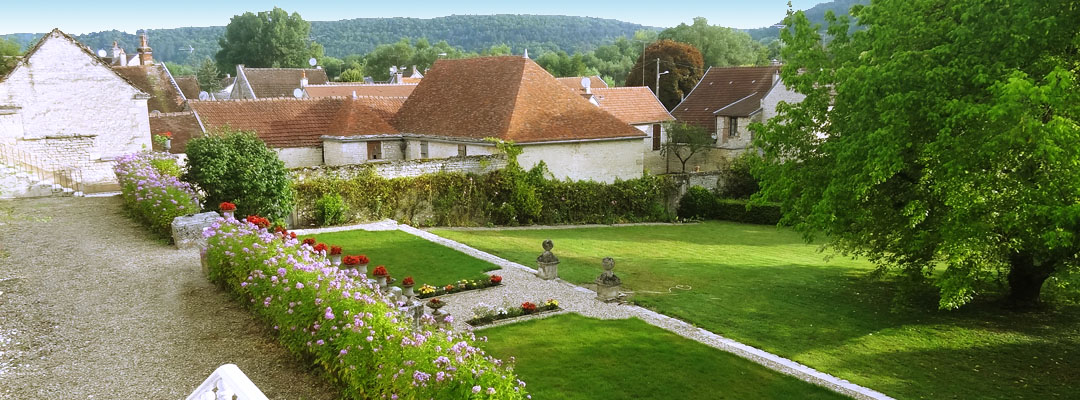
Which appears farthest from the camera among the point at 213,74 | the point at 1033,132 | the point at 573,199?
the point at 213,74

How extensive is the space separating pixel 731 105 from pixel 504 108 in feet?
64.1

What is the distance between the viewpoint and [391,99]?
1323 inches

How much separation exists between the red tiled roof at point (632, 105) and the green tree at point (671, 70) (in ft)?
73.5

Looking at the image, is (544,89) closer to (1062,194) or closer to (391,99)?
(391,99)

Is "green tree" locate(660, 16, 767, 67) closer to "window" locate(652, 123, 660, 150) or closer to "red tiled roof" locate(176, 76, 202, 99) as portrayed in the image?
"window" locate(652, 123, 660, 150)

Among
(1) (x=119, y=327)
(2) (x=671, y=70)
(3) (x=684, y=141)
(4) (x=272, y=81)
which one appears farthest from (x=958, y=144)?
(4) (x=272, y=81)

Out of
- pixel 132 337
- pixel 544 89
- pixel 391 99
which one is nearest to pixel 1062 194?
pixel 132 337

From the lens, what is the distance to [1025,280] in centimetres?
1661

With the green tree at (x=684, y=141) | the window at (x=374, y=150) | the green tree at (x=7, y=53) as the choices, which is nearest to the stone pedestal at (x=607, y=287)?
the window at (x=374, y=150)

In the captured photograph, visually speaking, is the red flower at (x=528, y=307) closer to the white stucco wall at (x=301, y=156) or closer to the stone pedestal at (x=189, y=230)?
the stone pedestal at (x=189, y=230)

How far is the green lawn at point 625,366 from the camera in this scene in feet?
36.1

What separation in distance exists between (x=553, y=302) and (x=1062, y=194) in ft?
31.3

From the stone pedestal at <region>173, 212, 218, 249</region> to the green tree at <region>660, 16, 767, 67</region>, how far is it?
79.8 m

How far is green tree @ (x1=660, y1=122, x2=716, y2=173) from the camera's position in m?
41.2
